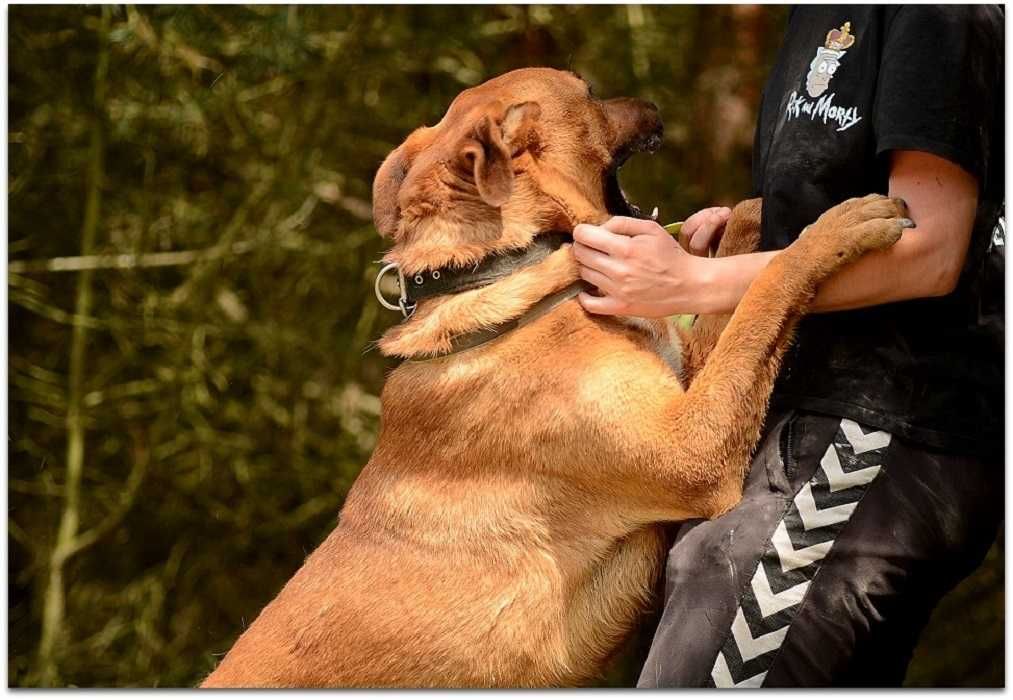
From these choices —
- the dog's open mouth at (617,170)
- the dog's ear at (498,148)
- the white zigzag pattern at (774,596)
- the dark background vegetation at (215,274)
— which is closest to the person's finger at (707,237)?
the dog's open mouth at (617,170)

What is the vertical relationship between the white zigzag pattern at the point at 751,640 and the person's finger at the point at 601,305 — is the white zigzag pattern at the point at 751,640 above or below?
below

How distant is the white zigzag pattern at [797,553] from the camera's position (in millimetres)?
2098

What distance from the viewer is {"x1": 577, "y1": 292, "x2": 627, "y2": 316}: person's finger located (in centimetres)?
245

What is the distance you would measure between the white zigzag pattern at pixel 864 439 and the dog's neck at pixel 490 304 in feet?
2.56

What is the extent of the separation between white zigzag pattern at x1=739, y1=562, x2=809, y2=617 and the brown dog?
0.80 ft

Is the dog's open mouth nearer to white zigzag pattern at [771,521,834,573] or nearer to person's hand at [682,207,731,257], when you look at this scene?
person's hand at [682,207,731,257]

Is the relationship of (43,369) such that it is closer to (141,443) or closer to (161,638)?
(141,443)

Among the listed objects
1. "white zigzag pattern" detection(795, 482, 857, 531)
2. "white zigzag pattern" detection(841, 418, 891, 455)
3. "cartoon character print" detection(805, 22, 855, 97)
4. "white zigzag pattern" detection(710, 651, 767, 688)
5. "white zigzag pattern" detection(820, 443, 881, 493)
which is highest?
"cartoon character print" detection(805, 22, 855, 97)

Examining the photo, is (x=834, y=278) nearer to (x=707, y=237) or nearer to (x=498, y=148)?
(x=707, y=237)

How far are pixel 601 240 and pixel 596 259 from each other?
5 centimetres

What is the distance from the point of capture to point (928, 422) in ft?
6.91

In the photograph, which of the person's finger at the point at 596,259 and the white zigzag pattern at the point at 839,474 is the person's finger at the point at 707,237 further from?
the white zigzag pattern at the point at 839,474

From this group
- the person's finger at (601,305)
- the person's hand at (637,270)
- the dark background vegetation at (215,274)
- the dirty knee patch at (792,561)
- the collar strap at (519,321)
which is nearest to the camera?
the dirty knee patch at (792,561)

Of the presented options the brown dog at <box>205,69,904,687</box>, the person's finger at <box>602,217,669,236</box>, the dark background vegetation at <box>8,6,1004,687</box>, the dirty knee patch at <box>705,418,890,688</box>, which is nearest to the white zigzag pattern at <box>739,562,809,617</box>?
the dirty knee patch at <box>705,418,890,688</box>
